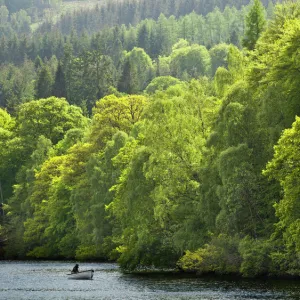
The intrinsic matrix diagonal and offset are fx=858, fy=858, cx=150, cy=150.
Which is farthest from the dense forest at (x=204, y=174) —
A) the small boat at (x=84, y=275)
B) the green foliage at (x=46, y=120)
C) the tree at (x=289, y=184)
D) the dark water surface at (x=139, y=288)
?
the green foliage at (x=46, y=120)

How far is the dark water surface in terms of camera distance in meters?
55.1

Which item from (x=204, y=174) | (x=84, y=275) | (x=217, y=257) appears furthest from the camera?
(x=84, y=275)

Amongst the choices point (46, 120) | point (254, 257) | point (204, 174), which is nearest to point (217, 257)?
point (254, 257)

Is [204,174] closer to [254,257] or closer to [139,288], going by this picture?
[254,257]

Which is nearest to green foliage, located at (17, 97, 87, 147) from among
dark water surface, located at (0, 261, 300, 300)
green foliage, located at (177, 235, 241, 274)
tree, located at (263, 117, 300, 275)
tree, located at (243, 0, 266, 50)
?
tree, located at (243, 0, 266, 50)

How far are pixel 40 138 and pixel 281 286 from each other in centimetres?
8433

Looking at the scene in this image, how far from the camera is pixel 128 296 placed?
189 ft

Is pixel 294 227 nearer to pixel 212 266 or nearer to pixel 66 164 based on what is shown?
pixel 212 266

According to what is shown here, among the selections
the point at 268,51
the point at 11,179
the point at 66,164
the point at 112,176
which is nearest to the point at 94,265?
the point at 112,176

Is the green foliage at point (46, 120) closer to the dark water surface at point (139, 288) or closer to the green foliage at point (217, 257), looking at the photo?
the dark water surface at point (139, 288)

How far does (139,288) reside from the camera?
62938 millimetres

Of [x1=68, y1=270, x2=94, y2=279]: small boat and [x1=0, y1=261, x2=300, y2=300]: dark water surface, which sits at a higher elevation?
[x1=68, y1=270, x2=94, y2=279]: small boat

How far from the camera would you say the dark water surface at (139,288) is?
5512cm

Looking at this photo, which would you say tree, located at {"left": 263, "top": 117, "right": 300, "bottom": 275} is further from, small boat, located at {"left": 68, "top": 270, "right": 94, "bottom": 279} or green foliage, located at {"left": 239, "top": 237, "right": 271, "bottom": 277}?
small boat, located at {"left": 68, "top": 270, "right": 94, "bottom": 279}
